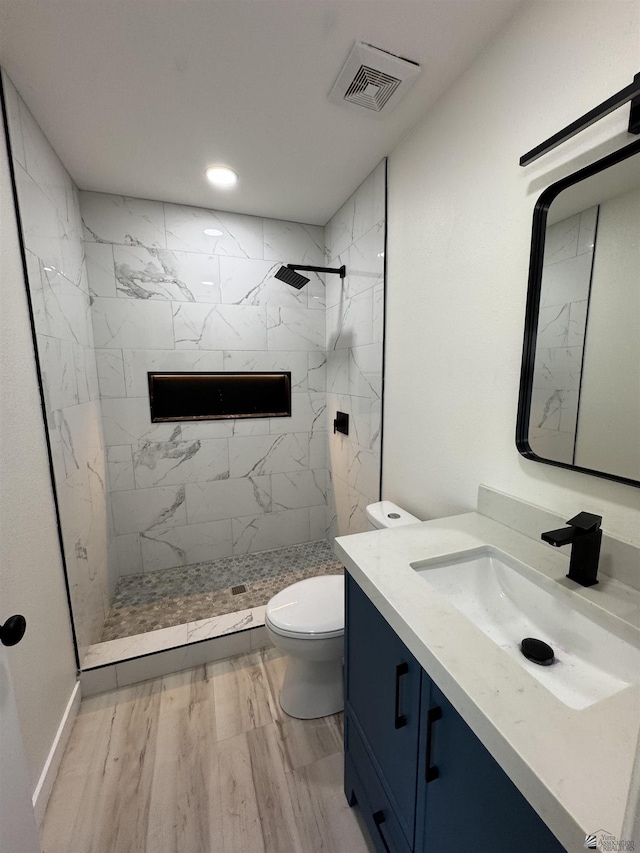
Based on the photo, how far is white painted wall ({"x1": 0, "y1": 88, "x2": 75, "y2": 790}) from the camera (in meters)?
1.10

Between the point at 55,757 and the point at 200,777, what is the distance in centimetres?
55

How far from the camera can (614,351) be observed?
86cm

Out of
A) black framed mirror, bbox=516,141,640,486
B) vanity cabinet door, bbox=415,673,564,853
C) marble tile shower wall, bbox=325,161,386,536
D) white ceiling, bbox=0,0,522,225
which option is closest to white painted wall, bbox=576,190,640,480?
black framed mirror, bbox=516,141,640,486

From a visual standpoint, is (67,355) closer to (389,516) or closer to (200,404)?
(200,404)

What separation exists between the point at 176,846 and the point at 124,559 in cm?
160

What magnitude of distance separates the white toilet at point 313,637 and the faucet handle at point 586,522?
0.76 meters

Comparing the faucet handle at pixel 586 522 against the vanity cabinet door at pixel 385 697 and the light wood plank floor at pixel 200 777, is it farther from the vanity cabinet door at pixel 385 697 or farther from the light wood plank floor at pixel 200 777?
the light wood plank floor at pixel 200 777

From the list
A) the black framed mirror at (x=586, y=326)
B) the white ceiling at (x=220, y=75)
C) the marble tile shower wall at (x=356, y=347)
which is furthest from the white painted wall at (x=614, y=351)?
the marble tile shower wall at (x=356, y=347)

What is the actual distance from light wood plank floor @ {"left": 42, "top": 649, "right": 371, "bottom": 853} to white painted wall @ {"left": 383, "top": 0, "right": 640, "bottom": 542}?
3.59 feet

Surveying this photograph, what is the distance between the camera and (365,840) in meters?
1.13

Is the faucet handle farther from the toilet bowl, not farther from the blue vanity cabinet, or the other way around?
the toilet bowl

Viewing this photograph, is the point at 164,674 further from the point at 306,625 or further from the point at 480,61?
the point at 480,61

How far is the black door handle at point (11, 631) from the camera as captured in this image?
0.73 metres

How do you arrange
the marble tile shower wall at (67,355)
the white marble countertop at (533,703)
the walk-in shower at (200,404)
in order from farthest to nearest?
the walk-in shower at (200,404)
the marble tile shower wall at (67,355)
the white marble countertop at (533,703)
